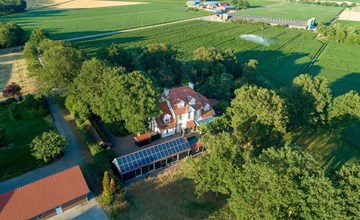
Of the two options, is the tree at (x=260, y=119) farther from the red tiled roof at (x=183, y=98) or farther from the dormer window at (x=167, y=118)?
the dormer window at (x=167, y=118)

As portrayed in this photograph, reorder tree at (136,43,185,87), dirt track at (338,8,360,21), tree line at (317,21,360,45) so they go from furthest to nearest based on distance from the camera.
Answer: dirt track at (338,8,360,21) < tree line at (317,21,360,45) < tree at (136,43,185,87)

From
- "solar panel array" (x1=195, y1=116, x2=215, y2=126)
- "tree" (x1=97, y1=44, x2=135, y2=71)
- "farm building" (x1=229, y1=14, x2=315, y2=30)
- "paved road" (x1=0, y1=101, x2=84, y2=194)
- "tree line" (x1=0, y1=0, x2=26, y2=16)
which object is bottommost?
"farm building" (x1=229, y1=14, x2=315, y2=30)

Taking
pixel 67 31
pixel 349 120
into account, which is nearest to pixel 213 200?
pixel 349 120

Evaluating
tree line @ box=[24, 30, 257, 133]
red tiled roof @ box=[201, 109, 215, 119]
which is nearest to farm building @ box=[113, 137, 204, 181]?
tree line @ box=[24, 30, 257, 133]

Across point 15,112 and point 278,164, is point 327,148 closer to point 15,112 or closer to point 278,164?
point 278,164

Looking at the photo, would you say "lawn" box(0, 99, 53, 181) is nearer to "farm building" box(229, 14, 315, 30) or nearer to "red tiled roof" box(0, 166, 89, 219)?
"red tiled roof" box(0, 166, 89, 219)

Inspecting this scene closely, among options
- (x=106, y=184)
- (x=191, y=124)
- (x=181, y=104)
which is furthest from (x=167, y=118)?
(x=106, y=184)

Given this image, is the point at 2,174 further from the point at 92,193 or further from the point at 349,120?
the point at 349,120
